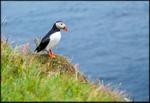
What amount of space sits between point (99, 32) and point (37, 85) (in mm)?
84981

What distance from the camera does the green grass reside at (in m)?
11.8

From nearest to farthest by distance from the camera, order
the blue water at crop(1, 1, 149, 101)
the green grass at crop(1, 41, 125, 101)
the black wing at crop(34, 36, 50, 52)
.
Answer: the green grass at crop(1, 41, 125, 101)
the black wing at crop(34, 36, 50, 52)
the blue water at crop(1, 1, 149, 101)

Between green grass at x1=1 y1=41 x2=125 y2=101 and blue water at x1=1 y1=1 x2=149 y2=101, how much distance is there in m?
52.8

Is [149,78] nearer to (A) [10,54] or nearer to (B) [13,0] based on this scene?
(B) [13,0]

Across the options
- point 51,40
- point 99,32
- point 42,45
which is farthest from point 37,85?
point 99,32

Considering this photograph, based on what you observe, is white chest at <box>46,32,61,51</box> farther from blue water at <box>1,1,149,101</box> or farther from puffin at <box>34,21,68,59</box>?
blue water at <box>1,1,149,101</box>

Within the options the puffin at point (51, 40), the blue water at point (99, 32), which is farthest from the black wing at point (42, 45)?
the blue water at point (99, 32)

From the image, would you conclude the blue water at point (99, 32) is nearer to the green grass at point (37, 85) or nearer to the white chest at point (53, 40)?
the white chest at point (53, 40)

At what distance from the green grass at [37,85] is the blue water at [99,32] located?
5277 centimetres

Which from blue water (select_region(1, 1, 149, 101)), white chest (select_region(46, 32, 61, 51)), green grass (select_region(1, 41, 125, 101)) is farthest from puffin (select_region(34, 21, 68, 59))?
blue water (select_region(1, 1, 149, 101))

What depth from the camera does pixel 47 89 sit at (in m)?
12.0

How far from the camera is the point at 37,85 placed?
1209cm

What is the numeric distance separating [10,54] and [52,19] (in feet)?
279

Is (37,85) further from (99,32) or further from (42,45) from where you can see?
(99,32)
